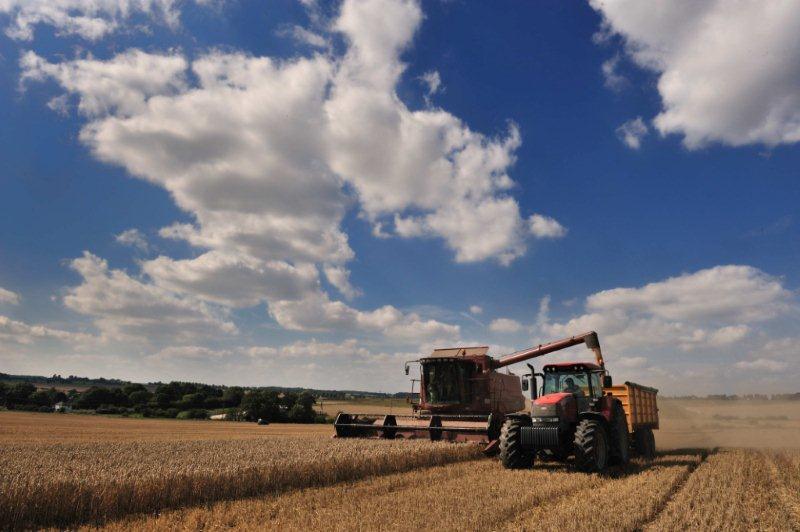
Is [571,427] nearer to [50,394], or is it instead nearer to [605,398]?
[605,398]

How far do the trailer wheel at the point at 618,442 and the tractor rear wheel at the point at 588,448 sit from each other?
1.03 metres

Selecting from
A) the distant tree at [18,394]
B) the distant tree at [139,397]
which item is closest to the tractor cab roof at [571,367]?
the distant tree at [139,397]

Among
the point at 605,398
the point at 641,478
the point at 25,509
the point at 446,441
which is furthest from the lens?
the point at 446,441

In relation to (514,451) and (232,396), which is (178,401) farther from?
(514,451)

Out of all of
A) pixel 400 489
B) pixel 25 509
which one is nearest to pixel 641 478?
pixel 400 489

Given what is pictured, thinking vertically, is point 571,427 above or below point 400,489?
above

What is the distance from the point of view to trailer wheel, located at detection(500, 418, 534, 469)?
11844 mm

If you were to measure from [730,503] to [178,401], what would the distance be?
60.7 m

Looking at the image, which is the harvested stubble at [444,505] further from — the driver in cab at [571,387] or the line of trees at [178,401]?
the line of trees at [178,401]

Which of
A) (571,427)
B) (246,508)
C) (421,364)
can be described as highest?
(421,364)

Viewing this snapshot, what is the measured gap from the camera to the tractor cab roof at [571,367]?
13.9 meters

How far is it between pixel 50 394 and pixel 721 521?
78.7 m

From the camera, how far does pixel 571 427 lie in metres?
12.2

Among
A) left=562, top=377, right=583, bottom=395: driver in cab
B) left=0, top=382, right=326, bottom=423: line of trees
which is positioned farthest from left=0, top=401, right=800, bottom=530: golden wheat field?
left=0, top=382, right=326, bottom=423: line of trees
